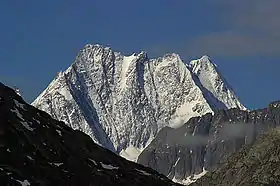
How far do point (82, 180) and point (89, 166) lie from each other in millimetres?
18796

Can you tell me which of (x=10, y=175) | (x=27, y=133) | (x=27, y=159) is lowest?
(x=10, y=175)

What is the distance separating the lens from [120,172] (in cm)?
19712

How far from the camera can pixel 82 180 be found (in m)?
170

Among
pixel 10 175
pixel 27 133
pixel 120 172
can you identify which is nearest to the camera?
pixel 10 175

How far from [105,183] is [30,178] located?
23.0 metres

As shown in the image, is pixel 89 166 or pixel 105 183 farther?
pixel 89 166

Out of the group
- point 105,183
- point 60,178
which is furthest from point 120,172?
point 60,178

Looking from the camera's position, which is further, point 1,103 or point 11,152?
point 1,103

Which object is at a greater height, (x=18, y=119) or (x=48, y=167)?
(x=18, y=119)

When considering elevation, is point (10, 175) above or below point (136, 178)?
below

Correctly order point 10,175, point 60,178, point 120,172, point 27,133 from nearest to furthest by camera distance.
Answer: point 10,175, point 60,178, point 27,133, point 120,172

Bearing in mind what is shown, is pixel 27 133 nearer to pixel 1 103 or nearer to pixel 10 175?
pixel 1 103

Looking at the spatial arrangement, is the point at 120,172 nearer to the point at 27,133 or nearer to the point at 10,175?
the point at 27,133

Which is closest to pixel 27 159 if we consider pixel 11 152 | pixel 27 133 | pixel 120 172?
pixel 11 152
